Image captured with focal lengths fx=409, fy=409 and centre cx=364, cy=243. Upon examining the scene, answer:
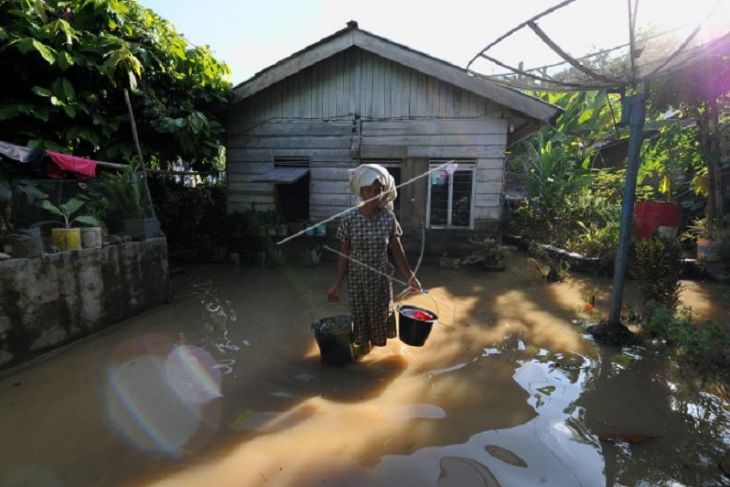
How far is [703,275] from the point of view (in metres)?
7.22

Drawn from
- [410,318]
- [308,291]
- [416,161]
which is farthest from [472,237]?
[410,318]

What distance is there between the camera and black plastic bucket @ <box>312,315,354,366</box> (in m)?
3.69

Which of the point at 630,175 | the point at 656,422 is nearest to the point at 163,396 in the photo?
the point at 656,422

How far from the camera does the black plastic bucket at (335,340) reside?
12.1ft

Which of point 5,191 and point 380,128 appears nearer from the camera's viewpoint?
point 5,191

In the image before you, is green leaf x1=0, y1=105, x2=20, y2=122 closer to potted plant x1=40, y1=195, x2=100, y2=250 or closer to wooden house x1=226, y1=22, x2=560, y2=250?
potted plant x1=40, y1=195, x2=100, y2=250

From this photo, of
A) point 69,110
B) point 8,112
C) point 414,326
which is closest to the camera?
point 414,326

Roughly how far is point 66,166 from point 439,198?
6597 millimetres

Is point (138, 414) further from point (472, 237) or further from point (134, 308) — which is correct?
point (472, 237)

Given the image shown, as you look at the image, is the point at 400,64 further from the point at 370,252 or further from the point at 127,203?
the point at 370,252

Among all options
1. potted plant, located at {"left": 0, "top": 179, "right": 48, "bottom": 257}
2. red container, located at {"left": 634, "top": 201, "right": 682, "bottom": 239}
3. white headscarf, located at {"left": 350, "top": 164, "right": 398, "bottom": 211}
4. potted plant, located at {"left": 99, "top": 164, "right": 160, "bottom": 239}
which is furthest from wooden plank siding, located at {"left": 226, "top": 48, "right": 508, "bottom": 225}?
potted plant, located at {"left": 0, "top": 179, "right": 48, "bottom": 257}

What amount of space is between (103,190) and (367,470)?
5.29 metres

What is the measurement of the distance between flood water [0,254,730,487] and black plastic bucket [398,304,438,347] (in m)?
0.35

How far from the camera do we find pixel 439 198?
28.9 feet
